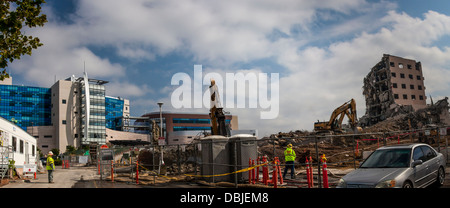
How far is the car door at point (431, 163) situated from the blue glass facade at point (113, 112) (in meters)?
112

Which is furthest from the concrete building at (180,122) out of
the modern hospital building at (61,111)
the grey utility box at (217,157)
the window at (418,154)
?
the window at (418,154)

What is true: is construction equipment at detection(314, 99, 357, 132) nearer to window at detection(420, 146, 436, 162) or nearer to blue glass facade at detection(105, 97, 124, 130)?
window at detection(420, 146, 436, 162)

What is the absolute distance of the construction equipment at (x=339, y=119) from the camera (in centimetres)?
4272

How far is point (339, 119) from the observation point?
43.9 m

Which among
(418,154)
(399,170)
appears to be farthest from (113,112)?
(399,170)

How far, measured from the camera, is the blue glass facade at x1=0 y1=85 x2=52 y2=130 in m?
96.6

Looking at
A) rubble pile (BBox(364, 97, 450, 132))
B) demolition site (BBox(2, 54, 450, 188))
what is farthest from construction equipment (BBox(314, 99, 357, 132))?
rubble pile (BBox(364, 97, 450, 132))

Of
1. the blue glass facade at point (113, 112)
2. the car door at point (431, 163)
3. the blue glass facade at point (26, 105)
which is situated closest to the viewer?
the car door at point (431, 163)

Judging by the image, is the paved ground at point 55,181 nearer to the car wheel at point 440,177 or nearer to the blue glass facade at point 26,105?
the car wheel at point 440,177
